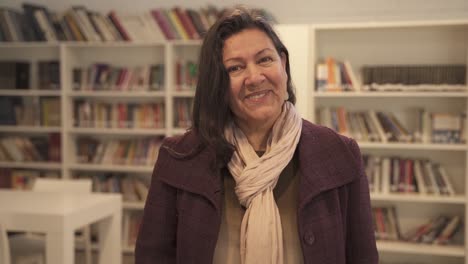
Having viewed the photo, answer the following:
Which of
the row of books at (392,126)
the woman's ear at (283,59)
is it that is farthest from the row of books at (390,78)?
the woman's ear at (283,59)

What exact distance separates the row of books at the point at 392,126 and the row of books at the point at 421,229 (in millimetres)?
619

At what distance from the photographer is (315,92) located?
3990 millimetres

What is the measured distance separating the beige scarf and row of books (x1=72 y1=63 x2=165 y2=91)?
316 centimetres

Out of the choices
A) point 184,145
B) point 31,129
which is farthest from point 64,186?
point 184,145

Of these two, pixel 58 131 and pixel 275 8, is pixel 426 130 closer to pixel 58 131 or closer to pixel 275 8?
pixel 275 8

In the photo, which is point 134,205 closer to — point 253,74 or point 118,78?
point 118,78

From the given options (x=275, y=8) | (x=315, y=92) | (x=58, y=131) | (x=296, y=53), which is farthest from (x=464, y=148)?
(x=58, y=131)

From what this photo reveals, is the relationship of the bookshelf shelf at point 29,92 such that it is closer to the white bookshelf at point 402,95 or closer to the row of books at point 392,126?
the white bookshelf at point 402,95

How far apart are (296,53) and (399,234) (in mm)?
1712

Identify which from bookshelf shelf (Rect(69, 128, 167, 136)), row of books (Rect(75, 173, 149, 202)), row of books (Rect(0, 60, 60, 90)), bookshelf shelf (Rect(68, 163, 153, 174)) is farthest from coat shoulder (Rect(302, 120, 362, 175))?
row of books (Rect(0, 60, 60, 90))

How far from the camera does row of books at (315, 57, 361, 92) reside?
400cm

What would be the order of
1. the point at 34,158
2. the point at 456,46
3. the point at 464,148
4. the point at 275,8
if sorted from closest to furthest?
the point at 464,148 → the point at 456,46 → the point at 275,8 → the point at 34,158

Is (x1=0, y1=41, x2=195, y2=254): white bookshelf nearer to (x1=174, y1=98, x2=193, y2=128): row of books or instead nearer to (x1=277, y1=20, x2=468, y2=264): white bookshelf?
(x1=174, y1=98, x2=193, y2=128): row of books

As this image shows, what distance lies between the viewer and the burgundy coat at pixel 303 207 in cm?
130
